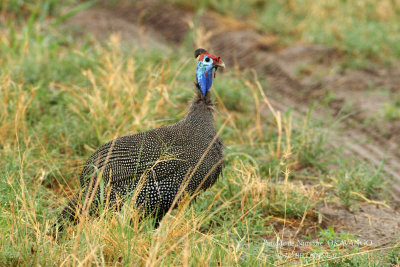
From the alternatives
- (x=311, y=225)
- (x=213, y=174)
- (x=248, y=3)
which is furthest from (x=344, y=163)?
(x=248, y=3)

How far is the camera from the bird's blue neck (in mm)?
3207

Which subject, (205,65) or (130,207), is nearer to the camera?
(130,207)

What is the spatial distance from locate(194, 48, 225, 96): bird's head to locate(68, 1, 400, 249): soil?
4.21 feet

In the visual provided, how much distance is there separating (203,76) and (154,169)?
2.16 feet

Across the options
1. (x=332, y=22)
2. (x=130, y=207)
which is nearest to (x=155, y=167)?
(x=130, y=207)

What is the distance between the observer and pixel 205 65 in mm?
3193

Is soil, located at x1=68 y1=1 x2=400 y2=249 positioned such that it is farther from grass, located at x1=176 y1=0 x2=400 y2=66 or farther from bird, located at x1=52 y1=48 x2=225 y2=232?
bird, located at x1=52 y1=48 x2=225 y2=232

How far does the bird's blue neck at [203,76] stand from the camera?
321 centimetres

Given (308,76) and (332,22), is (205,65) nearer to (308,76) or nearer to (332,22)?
(308,76)

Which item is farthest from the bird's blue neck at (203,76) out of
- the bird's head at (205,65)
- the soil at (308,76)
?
the soil at (308,76)

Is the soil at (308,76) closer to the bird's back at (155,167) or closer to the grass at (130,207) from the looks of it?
the grass at (130,207)

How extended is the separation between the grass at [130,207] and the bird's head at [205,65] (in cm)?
38

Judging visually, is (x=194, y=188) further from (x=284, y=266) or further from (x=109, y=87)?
(x=109, y=87)

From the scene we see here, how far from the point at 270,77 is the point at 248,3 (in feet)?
9.27
